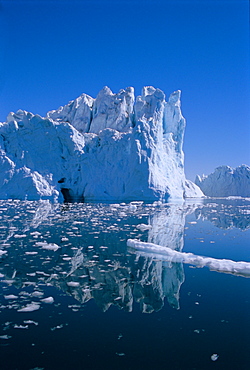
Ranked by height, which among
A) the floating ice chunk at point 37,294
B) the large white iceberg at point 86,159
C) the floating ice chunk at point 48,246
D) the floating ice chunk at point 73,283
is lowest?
the floating ice chunk at point 37,294

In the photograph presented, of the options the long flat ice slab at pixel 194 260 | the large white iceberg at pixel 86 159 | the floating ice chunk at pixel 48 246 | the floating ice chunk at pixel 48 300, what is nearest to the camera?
the floating ice chunk at pixel 48 300

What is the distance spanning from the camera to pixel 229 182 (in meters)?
54.3

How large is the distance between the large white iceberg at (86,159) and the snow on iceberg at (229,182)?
30.3 metres

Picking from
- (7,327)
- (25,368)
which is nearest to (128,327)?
(25,368)

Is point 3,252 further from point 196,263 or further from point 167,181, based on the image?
point 167,181

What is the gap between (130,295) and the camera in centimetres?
357

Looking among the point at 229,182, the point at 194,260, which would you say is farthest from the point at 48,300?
the point at 229,182

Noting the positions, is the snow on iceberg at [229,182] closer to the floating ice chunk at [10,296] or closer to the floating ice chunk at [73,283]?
the floating ice chunk at [73,283]

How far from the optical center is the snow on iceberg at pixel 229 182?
174ft

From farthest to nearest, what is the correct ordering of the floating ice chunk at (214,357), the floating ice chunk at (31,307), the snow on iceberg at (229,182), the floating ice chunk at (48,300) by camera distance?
the snow on iceberg at (229,182)
the floating ice chunk at (48,300)
the floating ice chunk at (31,307)
the floating ice chunk at (214,357)

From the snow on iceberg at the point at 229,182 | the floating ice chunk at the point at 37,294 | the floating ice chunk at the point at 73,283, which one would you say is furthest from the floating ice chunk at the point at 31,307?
the snow on iceberg at the point at 229,182

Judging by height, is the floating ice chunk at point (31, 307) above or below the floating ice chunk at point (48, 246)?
below

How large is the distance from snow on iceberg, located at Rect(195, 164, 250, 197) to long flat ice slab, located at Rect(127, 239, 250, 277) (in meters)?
52.1

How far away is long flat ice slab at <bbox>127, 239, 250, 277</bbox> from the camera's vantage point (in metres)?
4.62
